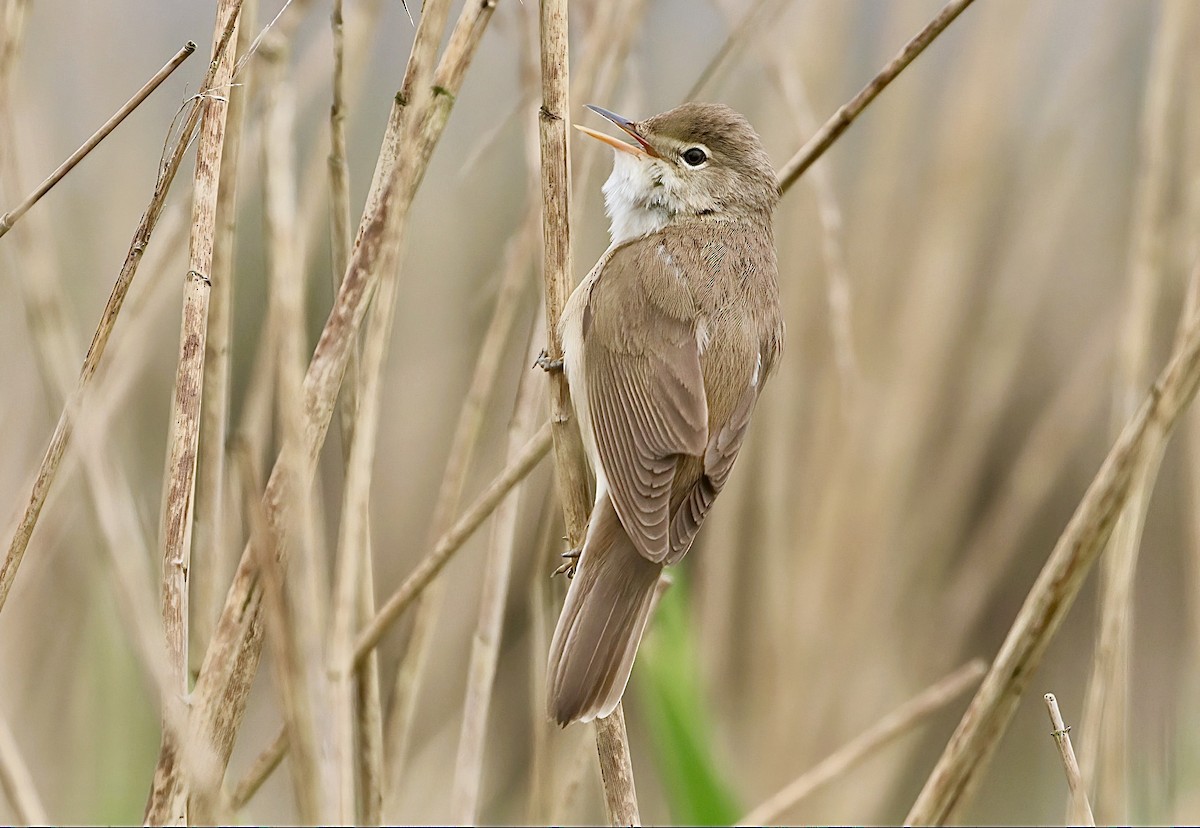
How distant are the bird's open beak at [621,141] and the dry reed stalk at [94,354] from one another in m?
0.77

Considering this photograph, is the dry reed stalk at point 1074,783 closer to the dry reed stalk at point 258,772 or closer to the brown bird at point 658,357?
the brown bird at point 658,357

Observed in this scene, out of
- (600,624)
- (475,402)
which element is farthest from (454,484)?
(600,624)

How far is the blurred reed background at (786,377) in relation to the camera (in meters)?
2.71

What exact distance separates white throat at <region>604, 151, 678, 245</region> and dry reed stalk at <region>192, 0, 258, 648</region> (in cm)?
91

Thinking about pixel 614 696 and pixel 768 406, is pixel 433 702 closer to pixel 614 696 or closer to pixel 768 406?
pixel 768 406

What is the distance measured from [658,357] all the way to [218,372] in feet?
2.74

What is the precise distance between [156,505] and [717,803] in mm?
1602

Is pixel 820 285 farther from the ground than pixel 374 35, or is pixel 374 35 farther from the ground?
pixel 374 35

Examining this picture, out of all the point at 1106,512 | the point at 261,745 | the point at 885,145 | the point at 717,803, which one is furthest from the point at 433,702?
the point at 1106,512

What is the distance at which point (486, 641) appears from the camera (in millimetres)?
2055

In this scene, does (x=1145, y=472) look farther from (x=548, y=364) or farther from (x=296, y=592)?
(x=296, y=592)

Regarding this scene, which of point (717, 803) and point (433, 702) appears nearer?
point (717, 803)

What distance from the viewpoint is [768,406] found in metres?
3.10

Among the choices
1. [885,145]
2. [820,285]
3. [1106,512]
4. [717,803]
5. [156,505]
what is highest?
[885,145]
